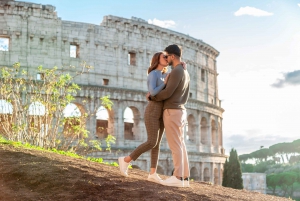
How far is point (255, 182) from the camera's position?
52656mm

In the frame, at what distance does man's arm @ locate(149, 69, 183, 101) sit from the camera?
7.38 m

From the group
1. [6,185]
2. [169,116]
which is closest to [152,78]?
[169,116]

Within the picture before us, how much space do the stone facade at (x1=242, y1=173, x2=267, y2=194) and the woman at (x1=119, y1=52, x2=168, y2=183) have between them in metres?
46.4

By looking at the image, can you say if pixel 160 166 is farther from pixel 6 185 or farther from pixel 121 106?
pixel 6 185

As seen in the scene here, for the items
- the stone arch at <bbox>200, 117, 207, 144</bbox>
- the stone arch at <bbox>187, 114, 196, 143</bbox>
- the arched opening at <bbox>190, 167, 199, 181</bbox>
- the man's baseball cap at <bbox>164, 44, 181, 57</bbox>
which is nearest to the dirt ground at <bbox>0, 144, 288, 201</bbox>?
the man's baseball cap at <bbox>164, 44, 181, 57</bbox>

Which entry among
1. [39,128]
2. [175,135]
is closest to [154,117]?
[175,135]

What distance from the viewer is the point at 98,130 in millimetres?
32875

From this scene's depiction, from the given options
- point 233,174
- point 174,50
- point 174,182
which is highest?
point 174,50

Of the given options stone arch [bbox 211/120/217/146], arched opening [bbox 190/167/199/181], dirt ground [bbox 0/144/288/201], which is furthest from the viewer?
stone arch [bbox 211/120/217/146]

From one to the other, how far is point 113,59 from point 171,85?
2463 cm

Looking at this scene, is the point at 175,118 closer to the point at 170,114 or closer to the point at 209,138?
the point at 170,114

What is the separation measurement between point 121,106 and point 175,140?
24078 mm

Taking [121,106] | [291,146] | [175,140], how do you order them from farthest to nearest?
[291,146]
[121,106]
[175,140]

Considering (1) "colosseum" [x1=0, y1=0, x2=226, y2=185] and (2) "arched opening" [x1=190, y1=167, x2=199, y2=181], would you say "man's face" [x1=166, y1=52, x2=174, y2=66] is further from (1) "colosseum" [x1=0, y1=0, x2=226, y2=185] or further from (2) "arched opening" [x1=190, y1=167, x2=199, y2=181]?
(2) "arched opening" [x1=190, y1=167, x2=199, y2=181]
